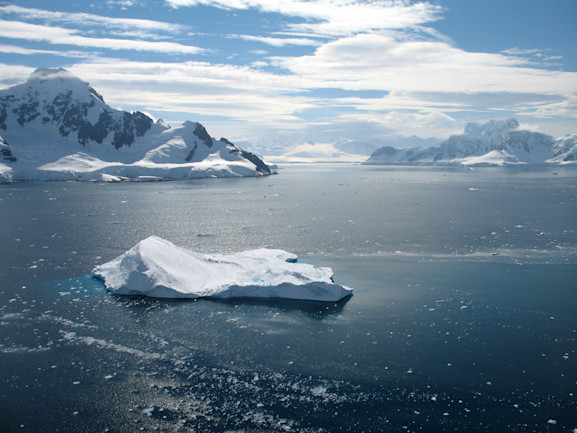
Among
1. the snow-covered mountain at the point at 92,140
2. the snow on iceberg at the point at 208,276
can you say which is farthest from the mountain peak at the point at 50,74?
the snow on iceberg at the point at 208,276

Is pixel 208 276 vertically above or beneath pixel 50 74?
beneath

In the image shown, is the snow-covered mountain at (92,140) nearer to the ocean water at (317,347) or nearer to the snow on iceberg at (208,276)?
the ocean water at (317,347)

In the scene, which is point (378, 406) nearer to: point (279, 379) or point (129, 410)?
point (279, 379)

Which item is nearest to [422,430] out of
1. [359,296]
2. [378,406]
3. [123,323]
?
[378,406]

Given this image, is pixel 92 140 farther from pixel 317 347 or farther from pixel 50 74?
pixel 317 347

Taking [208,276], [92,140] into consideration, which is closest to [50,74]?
[92,140]

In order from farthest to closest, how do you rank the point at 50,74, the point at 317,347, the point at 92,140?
the point at 50,74
the point at 92,140
the point at 317,347

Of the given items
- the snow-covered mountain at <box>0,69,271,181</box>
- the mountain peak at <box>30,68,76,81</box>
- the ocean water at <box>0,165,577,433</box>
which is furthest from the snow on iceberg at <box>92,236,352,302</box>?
the mountain peak at <box>30,68,76,81</box>
